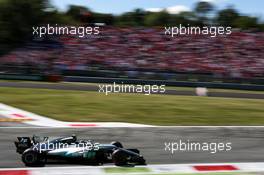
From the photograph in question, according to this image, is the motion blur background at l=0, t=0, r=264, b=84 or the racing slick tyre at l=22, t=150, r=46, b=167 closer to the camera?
the racing slick tyre at l=22, t=150, r=46, b=167

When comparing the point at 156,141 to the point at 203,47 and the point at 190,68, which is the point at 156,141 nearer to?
the point at 190,68

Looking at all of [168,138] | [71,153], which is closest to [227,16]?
[168,138]

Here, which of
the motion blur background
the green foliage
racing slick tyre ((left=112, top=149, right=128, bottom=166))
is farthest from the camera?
the green foliage

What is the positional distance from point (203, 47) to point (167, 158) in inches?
846

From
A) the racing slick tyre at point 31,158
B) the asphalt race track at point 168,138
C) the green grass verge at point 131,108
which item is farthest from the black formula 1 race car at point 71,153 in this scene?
the green grass verge at point 131,108

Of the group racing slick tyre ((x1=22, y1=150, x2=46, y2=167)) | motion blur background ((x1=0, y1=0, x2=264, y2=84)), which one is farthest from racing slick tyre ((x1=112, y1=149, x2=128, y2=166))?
motion blur background ((x1=0, y1=0, x2=264, y2=84))

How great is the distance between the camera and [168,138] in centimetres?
940

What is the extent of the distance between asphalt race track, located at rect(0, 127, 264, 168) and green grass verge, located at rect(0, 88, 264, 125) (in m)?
2.16

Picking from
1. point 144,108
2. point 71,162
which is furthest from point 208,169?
point 144,108

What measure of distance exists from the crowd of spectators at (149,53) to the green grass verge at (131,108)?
8.20 meters

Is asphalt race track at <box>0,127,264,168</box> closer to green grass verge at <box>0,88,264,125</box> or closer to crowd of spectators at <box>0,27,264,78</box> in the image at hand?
green grass verge at <box>0,88,264,125</box>

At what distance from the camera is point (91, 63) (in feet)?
84.3

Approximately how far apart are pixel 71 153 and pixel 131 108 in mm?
7025

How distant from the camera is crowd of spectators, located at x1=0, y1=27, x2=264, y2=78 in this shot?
25859 millimetres
